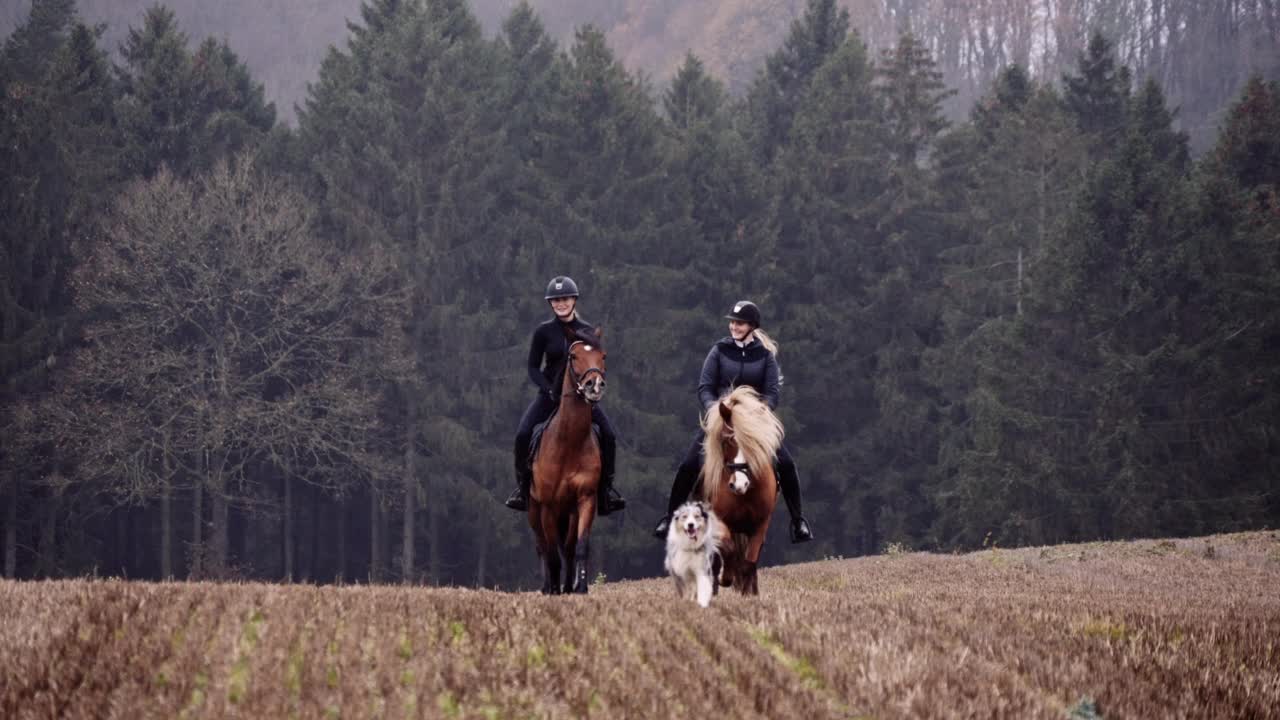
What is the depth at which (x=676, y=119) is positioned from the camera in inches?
2098

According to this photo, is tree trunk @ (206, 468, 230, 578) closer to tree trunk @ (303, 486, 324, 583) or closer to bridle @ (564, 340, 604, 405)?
tree trunk @ (303, 486, 324, 583)

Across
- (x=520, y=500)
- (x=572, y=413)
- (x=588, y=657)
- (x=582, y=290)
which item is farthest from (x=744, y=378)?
(x=582, y=290)

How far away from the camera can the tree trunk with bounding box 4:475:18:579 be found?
36469 millimetres

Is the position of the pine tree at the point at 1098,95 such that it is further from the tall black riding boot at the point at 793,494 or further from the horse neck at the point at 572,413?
the horse neck at the point at 572,413

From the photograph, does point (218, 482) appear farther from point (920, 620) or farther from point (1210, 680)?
point (1210, 680)

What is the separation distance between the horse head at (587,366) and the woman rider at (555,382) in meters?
0.31

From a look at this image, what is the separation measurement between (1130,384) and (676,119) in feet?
74.7

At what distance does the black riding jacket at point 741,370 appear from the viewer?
12953 mm

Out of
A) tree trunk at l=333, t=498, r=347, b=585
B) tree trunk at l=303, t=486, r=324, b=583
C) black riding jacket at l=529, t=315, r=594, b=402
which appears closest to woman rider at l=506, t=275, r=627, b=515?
black riding jacket at l=529, t=315, r=594, b=402

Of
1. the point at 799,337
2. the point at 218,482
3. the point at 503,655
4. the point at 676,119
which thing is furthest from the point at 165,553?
the point at 503,655

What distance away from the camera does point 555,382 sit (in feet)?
43.5

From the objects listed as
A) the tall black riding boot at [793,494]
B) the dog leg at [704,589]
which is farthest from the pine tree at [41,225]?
the dog leg at [704,589]

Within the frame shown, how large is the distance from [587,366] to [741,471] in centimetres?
191

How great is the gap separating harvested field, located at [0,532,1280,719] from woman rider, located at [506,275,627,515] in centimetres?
255
